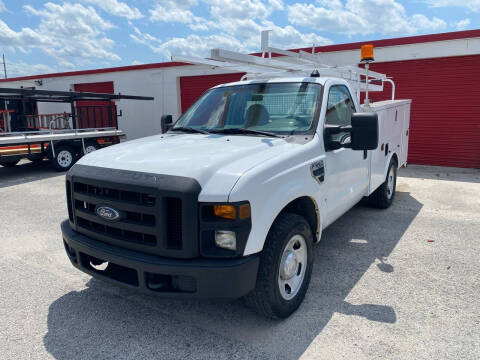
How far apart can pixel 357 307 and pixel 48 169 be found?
1070cm

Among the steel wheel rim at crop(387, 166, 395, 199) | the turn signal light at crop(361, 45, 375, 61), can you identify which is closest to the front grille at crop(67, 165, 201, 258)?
the turn signal light at crop(361, 45, 375, 61)

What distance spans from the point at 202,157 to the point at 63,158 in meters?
9.53

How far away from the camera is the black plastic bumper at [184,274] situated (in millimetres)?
2504

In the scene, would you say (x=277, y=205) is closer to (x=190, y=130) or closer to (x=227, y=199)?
(x=227, y=199)

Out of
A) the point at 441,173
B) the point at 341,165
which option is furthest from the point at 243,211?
the point at 441,173

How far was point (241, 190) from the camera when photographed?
8.27ft

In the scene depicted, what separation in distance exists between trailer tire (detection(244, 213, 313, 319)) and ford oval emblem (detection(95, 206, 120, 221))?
1.09 meters

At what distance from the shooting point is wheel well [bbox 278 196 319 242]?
3334mm

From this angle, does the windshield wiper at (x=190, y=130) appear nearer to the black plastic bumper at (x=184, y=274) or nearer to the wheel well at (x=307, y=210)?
the wheel well at (x=307, y=210)

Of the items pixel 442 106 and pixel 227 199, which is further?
pixel 442 106

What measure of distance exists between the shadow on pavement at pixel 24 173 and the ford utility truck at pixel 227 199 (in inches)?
289

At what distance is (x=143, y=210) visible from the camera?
2.63m

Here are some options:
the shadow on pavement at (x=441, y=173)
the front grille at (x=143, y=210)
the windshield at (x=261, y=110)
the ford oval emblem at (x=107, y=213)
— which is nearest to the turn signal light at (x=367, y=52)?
the windshield at (x=261, y=110)

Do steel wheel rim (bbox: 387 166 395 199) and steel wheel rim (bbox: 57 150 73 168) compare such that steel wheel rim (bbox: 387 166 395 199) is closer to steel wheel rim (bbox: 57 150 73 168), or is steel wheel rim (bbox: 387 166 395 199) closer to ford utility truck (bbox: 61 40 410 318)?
ford utility truck (bbox: 61 40 410 318)
